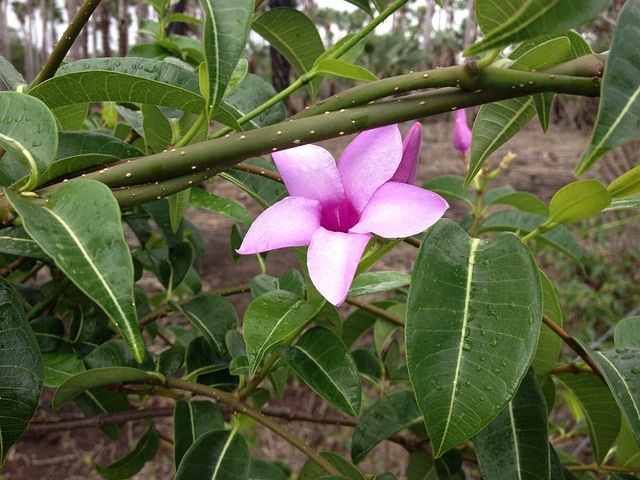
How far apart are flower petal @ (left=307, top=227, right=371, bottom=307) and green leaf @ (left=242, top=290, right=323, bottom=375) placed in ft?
0.45

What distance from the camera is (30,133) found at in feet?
1.55

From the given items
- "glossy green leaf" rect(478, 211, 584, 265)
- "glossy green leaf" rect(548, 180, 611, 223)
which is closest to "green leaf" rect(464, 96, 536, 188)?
"glossy green leaf" rect(548, 180, 611, 223)

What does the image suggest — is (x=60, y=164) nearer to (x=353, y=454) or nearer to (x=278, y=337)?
(x=278, y=337)

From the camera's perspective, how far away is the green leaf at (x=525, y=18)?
1.35 ft

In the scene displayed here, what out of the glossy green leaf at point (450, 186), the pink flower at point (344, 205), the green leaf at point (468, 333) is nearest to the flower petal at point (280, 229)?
the pink flower at point (344, 205)

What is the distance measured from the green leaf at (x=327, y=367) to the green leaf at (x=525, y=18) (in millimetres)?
380

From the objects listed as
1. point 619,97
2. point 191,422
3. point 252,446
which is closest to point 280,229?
point 619,97

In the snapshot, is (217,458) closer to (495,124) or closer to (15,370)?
(15,370)

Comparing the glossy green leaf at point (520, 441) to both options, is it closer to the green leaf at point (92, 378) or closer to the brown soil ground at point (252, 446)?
the green leaf at point (92, 378)

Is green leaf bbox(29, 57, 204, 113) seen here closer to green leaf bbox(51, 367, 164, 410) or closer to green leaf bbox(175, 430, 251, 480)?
green leaf bbox(51, 367, 164, 410)

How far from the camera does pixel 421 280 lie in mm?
497

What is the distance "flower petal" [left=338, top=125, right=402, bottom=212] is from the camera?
0.51 meters

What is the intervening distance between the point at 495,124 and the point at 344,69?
0.19m

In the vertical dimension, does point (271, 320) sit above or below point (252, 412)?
above
